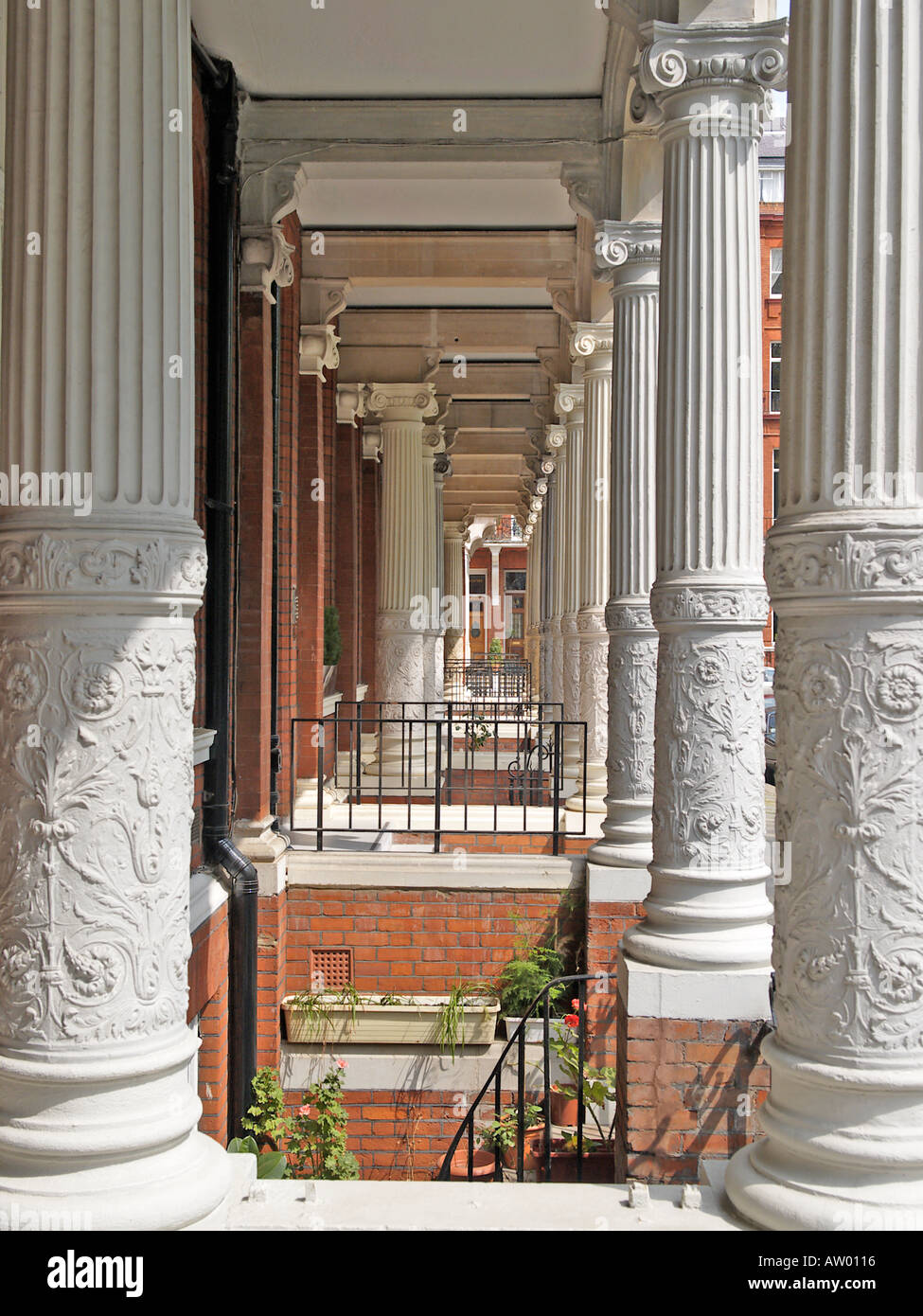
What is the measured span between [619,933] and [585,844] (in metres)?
1.56

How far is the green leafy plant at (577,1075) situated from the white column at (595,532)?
3.14 m

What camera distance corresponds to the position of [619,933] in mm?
7988

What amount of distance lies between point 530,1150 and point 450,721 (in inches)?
149

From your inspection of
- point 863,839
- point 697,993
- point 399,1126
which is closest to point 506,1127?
point 399,1126

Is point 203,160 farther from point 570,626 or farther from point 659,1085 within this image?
point 570,626

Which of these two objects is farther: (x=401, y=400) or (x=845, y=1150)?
(x=401, y=400)

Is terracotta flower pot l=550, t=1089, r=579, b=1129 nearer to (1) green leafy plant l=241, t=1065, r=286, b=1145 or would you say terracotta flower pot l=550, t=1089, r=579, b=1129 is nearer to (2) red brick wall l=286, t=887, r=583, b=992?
(2) red brick wall l=286, t=887, r=583, b=992

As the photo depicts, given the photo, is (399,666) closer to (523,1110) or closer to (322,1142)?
(322,1142)

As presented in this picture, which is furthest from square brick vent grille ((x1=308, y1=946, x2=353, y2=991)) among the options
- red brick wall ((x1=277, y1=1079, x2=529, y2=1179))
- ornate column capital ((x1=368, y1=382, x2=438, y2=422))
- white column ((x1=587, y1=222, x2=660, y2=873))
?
ornate column capital ((x1=368, y1=382, x2=438, y2=422))

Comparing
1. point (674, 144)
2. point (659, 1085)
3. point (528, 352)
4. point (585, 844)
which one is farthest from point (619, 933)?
point (528, 352)

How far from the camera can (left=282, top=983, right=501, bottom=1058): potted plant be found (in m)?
8.09

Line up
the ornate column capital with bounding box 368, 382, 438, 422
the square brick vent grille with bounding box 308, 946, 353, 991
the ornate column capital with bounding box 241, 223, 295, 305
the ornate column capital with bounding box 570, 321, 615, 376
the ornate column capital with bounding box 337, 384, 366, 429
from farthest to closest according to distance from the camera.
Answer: the ornate column capital with bounding box 368, 382, 438, 422 < the ornate column capital with bounding box 337, 384, 366, 429 < the ornate column capital with bounding box 570, 321, 615, 376 < the ornate column capital with bounding box 241, 223, 295, 305 < the square brick vent grille with bounding box 308, 946, 353, 991

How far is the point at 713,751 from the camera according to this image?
510cm

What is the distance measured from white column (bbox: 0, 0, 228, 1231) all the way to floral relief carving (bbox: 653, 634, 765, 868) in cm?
252
